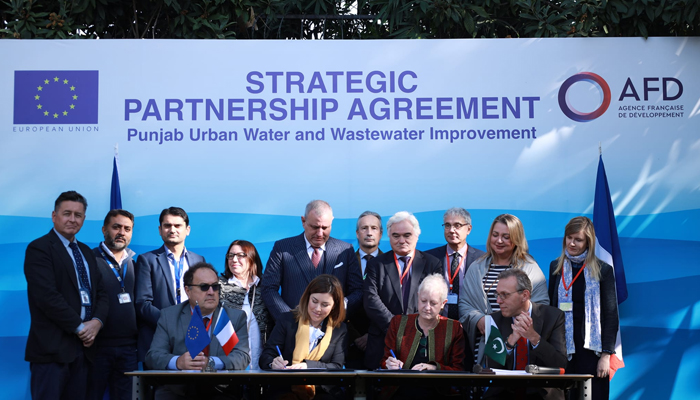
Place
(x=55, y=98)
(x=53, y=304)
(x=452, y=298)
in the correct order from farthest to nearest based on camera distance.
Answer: (x=55, y=98)
(x=452, y=298)
(x=53, y=304)

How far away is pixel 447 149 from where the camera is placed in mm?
5289

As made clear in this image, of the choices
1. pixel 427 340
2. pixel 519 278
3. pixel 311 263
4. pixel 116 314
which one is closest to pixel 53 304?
pixel 116 314

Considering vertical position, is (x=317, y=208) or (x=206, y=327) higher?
(x=317, y=208)

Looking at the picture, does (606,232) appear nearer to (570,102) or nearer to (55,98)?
(570,102)

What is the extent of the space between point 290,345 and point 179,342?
0.62 metres

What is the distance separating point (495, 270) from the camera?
4441 millimetres

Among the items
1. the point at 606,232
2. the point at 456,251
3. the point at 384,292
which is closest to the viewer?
the point at 384,292

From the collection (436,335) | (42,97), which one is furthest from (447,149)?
(42,97)

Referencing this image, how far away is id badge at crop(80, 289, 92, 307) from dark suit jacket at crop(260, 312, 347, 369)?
1215mm

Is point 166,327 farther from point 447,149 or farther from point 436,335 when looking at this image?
point 447,149

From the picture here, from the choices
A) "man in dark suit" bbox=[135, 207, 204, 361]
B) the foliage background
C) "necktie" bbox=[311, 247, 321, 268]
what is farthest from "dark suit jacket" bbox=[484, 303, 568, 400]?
the foliage background

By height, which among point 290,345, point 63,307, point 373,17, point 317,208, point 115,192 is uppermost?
point 373,17

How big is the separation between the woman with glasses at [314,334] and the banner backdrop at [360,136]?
1.17 meters

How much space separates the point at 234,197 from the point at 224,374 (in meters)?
1.95
